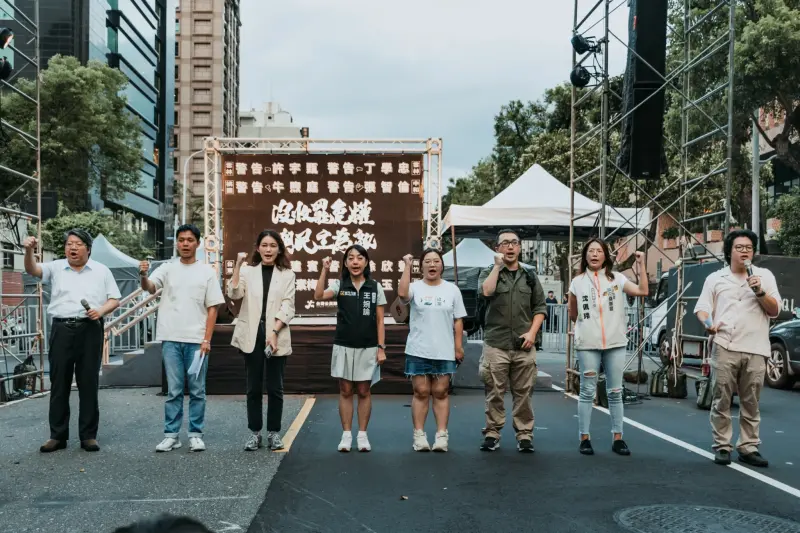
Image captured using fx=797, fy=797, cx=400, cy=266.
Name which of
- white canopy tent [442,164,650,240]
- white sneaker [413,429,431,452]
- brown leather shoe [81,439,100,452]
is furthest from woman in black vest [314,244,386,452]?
white canopy tent [442,164,650,240]

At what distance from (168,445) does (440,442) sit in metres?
2.35

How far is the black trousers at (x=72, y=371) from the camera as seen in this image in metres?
6.85

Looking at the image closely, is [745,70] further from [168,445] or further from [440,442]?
[168,445]

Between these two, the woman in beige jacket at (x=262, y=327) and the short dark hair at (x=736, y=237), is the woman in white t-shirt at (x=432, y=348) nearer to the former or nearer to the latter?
the woman in beige jacket at (x=262, y=327)

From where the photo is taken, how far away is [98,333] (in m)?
7.03

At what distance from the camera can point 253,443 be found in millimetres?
6906

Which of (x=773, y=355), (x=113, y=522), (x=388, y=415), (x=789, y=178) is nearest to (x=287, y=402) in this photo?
(x=388, y=415)

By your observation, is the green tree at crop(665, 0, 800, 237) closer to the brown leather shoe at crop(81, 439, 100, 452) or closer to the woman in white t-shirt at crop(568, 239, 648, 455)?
the woman in white t-shirt at crop(568, 239, 648, 455)

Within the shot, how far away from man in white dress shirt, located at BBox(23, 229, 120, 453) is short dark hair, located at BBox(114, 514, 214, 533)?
5892 mm

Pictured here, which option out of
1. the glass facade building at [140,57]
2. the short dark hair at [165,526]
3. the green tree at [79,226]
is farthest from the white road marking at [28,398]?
the glass facade building at [140,57]

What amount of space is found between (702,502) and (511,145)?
32.5 metres

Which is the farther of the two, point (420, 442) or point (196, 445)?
point (420, 442)

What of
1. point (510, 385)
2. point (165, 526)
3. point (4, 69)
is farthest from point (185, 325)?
point (165, 526)

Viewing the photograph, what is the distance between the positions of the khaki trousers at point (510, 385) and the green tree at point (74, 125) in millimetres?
28764
